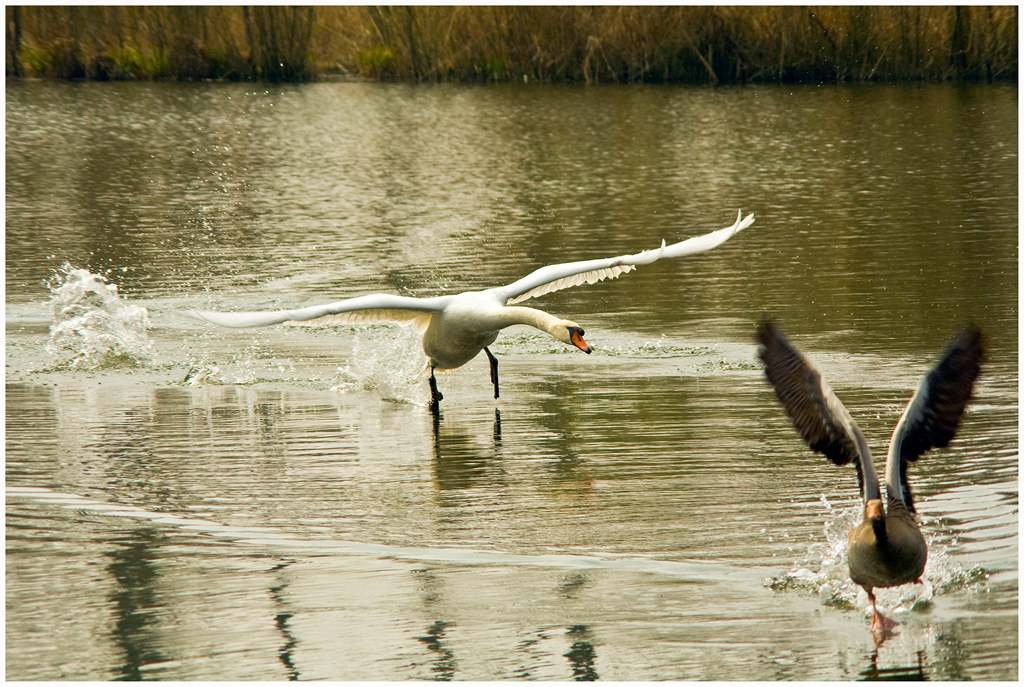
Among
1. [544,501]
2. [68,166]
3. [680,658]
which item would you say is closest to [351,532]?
[544,501]

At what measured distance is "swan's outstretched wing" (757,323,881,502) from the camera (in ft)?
18.2

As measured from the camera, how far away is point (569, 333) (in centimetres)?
845

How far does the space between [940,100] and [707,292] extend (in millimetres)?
20084

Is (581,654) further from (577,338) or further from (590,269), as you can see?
(590,269)

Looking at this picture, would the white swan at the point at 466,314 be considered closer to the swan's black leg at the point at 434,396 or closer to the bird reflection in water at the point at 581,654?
the swan's black leg at the point at 434,396

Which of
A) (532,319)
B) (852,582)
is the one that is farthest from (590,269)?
(852,582)

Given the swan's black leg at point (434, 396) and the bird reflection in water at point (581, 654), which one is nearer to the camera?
the bird reflection in water at point (581, 654)

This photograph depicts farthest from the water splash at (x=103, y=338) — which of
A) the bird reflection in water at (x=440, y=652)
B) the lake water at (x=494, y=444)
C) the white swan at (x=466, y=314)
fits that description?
the bird reflection in water at (x=440, y=652)

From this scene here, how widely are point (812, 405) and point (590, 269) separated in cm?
428

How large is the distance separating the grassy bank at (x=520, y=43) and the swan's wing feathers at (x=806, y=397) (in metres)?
27.0

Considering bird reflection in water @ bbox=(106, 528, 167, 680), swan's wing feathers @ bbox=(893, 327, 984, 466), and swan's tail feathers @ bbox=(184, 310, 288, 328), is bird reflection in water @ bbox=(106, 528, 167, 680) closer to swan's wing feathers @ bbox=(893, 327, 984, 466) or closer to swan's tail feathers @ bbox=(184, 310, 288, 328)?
swan's tail feathers @ bbox=(184, 310, 288, 328)

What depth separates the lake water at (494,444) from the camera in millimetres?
5582

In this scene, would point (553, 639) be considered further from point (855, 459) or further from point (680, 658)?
point (855, 459)

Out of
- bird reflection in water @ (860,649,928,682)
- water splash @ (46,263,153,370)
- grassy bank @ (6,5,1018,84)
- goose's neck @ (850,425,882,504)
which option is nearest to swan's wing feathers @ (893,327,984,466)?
goose's neck @ (850,425,882,504)
